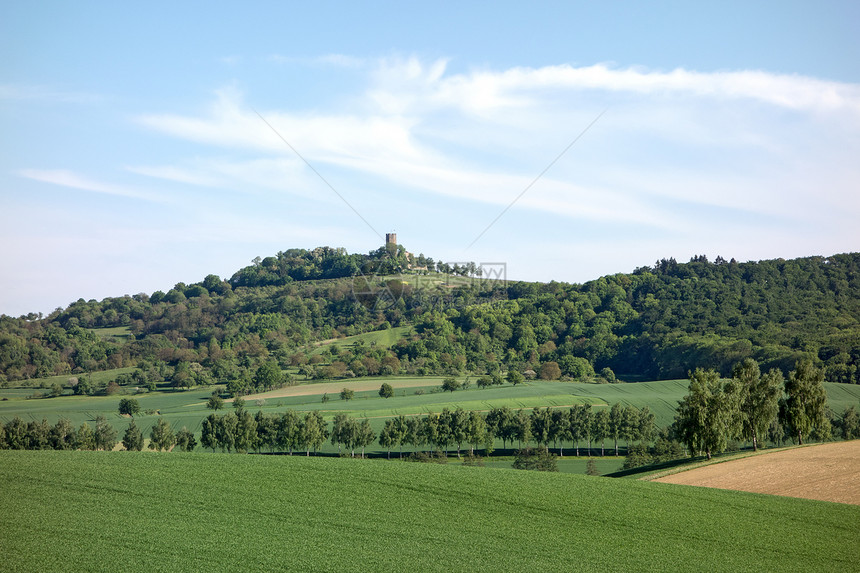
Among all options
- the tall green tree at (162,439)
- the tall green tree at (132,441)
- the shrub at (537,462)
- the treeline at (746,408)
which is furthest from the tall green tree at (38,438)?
the treeline at (746,408)

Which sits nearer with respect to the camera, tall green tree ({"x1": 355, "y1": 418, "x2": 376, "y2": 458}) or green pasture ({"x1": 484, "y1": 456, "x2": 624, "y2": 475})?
green pasture ({"x1": 484, "y1": 456, "x2": 624, "y2": 475})

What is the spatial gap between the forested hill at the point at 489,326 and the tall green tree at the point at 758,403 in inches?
1970

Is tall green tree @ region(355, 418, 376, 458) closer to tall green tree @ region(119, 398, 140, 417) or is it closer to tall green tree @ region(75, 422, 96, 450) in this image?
tall green tree @ region(75, 422, 96, 450)

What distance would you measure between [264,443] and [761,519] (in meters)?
44.6

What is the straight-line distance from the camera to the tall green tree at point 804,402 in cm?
4828

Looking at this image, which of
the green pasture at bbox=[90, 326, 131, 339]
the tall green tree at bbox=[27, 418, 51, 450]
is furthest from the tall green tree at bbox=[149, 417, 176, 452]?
the green pasture at bbox=[90, 326, 131, 339]

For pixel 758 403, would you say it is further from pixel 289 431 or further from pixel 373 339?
pixel 373 339

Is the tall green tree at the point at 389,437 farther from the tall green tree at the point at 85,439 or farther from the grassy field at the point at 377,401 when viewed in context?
the tall green tree at the point at 85,439

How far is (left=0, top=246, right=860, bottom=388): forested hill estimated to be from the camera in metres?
113

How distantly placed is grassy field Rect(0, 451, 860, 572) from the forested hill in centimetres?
7255

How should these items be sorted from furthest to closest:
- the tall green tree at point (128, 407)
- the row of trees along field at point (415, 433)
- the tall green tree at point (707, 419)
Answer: the tall green tree at point (128, 407), the row of trees along field at point (415, 433), the tall green tree at point (707, 419)

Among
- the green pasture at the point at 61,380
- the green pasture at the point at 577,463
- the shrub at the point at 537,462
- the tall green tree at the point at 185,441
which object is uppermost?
the green pasture at the point at 61,380

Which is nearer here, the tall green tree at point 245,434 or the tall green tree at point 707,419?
the tall green tree at point 707,419

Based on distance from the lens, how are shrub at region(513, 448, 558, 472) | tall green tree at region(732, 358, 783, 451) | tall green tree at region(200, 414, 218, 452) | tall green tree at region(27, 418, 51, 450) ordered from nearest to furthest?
tall green tree at region(732, 358, 783, 451)
shrub at region(513, 448, 558, 472)
tall green tree at region(27, 418, 51, 450)
tall green tree at region(200, 414, 218, 452)
